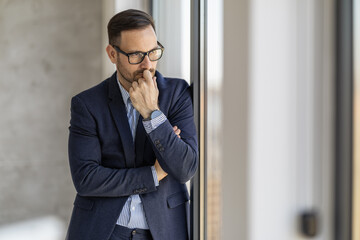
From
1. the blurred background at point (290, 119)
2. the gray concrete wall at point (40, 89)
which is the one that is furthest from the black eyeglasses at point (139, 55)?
the gray concrete wall at point (40, 89)

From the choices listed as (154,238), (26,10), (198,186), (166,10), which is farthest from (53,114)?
(154,238)

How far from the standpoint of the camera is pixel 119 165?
1611mm

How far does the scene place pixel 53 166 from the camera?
406 centimetres

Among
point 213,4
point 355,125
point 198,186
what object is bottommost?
point 198,186

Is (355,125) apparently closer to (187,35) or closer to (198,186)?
(198,186)

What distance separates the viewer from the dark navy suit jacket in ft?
4.99

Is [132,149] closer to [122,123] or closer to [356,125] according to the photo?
[122,123]

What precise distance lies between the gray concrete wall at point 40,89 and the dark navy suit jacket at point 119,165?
2.51 m

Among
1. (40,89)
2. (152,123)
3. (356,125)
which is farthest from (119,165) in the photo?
(40,89)

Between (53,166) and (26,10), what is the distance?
4.71 feet

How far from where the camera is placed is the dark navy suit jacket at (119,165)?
4.99ft

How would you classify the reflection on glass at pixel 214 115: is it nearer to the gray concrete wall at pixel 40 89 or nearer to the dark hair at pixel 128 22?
the dark hair at pixel 128 22

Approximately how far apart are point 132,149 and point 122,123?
10 centimetres

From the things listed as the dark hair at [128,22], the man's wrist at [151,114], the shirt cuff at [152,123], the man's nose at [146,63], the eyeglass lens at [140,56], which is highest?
the dark hair at [128,22]
